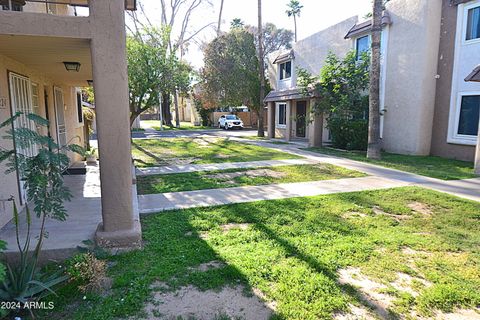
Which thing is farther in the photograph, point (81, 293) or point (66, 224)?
point (66, 224)

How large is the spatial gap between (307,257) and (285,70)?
20895mm

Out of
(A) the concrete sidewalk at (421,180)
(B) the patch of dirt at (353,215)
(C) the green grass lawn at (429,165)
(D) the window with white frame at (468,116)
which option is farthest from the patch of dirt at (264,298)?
(D) the window with white frame at (468,116)

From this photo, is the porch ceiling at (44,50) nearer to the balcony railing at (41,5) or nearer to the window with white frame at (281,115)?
the balcony railing at (41,5)

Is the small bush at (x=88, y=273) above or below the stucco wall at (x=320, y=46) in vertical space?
below

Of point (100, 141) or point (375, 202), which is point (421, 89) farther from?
point (100, 141)

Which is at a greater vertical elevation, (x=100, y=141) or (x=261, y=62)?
(x=261, y=62)

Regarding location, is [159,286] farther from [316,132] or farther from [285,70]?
[285,70]

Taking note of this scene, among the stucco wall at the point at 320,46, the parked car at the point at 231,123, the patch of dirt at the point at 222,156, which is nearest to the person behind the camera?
the patch of dirt at the point at 222,156

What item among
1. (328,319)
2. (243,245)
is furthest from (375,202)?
(328,319)

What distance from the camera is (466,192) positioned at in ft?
24.4

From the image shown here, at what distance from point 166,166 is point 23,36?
24.9 feet

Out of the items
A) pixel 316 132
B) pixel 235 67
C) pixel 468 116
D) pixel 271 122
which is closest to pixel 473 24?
pixel 468 116

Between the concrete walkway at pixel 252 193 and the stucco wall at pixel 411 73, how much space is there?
6213 mm

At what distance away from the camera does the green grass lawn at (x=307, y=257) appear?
3.23 m
